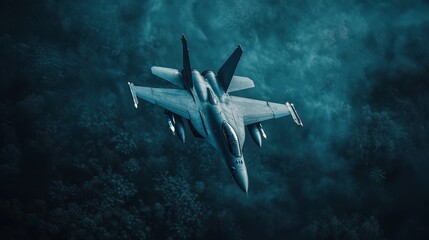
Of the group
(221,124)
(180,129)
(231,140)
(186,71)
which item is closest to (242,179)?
(231,140)

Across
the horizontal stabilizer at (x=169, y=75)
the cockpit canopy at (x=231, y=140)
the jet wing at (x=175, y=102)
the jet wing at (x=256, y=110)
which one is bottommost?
the cockpit canopy at (x=231, y=140)

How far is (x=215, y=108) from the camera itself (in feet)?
104

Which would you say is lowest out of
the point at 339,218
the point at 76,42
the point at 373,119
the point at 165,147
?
the point at 339,218

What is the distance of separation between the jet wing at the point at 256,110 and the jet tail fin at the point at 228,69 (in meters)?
1.79

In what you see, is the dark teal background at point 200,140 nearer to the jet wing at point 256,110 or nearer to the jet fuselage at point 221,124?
the jet wing at point 256,110

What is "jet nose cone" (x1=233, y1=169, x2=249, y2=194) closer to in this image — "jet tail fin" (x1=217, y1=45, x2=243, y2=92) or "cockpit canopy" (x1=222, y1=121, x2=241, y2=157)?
"cockpit canopy" (x1=222, y1=121, x2=241, y2=157)

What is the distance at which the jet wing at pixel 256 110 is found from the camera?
34.0 meters

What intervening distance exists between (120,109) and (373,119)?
2940 centimetres

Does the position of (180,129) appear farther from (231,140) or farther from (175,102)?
(231,140)

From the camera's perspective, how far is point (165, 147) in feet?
119

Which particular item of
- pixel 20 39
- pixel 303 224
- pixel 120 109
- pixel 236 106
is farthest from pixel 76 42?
pixel 303 224

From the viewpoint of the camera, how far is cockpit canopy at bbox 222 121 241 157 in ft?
94.0

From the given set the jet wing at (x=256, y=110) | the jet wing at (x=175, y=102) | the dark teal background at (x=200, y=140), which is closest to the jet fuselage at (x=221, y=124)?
the jet wing at (x=175, y=102)

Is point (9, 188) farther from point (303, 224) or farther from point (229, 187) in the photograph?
point (303, 224)
